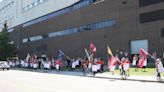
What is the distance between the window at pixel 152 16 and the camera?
4381 centimetres

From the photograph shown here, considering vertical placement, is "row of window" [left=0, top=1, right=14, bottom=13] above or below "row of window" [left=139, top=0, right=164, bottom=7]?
above

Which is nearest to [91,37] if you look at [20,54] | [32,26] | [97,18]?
[97,18]

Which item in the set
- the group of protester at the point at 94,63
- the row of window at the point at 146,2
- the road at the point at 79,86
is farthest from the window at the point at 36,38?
the road at the point at 79,86

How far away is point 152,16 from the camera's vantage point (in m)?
45.0

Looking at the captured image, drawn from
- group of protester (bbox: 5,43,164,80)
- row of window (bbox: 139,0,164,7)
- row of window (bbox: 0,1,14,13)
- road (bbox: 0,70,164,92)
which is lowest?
road (bbox: 0,70,164,92)

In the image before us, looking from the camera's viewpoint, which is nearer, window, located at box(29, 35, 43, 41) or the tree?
window, located at box(29, 35, 43, 41)

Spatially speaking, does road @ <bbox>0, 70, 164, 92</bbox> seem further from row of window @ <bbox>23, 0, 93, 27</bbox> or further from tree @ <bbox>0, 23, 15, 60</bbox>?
tree @ <bbox>0, 23, 15, 60</bbox>

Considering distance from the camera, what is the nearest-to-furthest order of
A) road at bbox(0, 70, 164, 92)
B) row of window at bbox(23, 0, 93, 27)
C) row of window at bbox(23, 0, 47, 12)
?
road at bbox(0, 70, 164, 92), row of window at bbox(23, 0, 93, 27), row of window at bbox(23, 0, 47, 12)

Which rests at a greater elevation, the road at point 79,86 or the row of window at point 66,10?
the row of window at point 66,10

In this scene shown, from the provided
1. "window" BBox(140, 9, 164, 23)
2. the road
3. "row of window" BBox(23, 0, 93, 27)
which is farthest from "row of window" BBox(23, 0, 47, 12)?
the road

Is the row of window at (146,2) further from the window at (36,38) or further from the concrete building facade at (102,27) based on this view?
the window at (36,38)

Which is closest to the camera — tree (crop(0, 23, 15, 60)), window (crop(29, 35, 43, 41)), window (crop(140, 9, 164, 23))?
window (crop(140, 9, 164, 23))

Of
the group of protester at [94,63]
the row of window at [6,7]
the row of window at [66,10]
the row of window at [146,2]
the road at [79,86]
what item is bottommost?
the road at [79,86]

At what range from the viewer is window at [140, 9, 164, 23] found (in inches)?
1725
